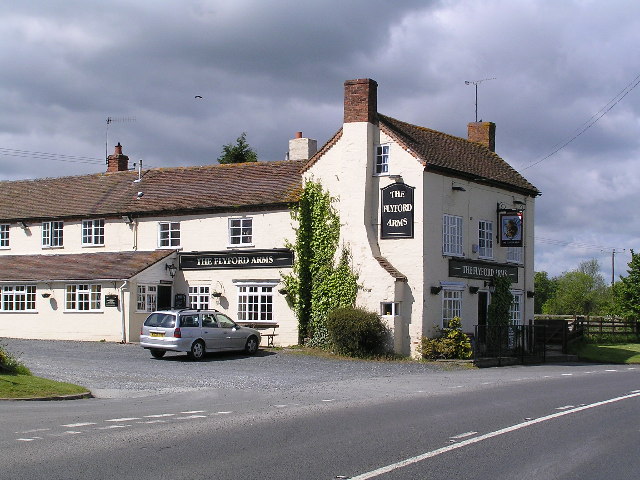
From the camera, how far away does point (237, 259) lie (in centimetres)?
3309

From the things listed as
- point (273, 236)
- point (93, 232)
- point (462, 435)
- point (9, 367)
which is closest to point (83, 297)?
point (93, 232)

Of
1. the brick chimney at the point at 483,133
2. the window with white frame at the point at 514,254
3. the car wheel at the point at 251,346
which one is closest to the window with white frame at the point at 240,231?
the car wheel at the point at 251,346

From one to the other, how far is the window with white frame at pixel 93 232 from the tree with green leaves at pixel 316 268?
9.91 meters

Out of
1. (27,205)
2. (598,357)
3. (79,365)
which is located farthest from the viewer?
(27,205)

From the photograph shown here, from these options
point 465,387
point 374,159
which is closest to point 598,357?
point 374,159

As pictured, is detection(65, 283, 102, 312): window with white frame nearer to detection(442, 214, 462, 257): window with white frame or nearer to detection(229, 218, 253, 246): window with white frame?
detection(229, 218, 253, 246): window with white frame

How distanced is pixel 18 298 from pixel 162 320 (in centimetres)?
1226

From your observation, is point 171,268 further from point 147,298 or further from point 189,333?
point 189,333

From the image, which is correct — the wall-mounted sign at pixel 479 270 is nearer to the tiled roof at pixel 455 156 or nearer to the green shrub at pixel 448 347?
the green shrub at pixel 448 347

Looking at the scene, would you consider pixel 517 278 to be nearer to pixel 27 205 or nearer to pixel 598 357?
pixel 598 357

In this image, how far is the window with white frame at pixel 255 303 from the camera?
106 ft

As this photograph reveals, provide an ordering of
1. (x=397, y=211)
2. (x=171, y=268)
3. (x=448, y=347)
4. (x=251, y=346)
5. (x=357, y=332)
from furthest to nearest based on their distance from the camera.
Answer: (x=171, y=268) → (x=397, y=211) → (x=251, y=346) → (x=448, y=347) → (x=357, y=332)

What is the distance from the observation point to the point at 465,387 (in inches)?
773

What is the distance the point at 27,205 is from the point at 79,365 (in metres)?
17.7
